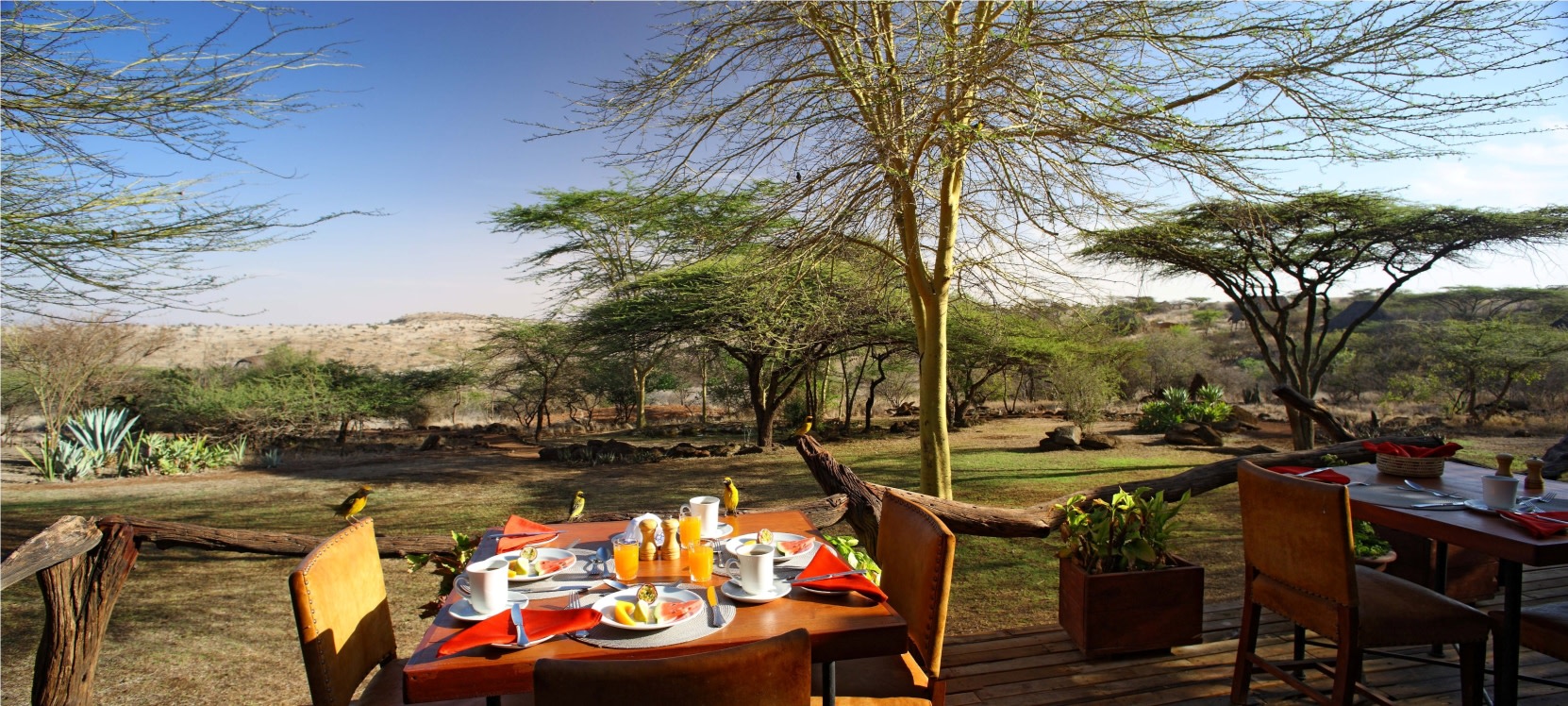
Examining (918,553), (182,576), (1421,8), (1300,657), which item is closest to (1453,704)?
(1300,657)

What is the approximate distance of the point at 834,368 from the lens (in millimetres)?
19500

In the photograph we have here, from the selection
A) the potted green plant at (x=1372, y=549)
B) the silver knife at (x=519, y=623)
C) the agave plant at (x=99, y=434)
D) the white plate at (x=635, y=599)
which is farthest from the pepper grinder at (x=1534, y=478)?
the agave plant at (x=99, y=434)

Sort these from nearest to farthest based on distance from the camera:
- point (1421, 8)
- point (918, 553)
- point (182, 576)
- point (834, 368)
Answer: point (918, 553) → point (1421, 8) → point (182, 576) → point (834, 368)

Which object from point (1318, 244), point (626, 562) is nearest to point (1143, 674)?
point (626, 562)

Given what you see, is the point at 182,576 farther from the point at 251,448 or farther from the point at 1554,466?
the point at 1554,466

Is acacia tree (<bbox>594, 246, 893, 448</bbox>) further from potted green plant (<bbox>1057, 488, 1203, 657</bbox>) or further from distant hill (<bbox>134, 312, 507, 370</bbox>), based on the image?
distant hill (<bbox>134, 312, 507, 370</bbox>)

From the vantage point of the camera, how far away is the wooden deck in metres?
2.46

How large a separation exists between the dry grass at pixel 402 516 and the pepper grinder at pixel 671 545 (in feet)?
7.32

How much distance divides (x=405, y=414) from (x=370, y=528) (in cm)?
1648

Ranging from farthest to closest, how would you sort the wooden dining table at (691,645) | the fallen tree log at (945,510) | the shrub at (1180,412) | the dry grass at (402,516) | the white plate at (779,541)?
the shrub at (1180,412)
the dry grass at (402,516)
the fallen tree log at (945,510)
the white plate at (779,541)
the wooden dining table at (691,645)

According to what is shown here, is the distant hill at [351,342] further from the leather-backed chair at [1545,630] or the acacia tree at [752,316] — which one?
the leather-backed chair at [1545,630]

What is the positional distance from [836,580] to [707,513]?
0.69 m

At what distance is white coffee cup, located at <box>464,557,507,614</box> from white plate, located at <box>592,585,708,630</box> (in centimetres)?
23

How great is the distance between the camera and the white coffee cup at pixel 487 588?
1659 mm
